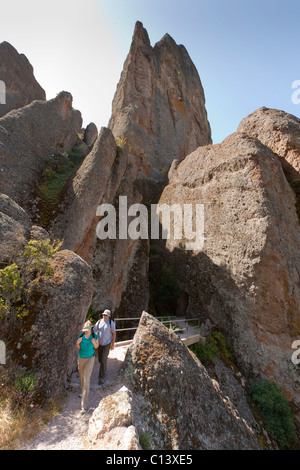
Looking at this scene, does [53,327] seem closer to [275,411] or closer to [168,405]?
[168,405]

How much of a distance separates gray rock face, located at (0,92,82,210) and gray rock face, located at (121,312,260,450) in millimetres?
8946

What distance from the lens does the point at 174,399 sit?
20.0ft

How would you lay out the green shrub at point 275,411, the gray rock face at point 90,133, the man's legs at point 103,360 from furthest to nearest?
1. the gray rock face at point 90,133
2. the green shrub at point 275,411
3. the man's legs at point 103,360

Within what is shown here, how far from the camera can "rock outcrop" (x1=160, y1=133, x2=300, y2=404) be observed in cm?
1211

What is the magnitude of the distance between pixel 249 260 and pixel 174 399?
8.73m

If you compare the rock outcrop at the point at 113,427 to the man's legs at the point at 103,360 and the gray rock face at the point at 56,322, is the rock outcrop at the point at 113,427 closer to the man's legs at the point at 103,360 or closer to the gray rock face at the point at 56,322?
the man's legs at the point at 103,360

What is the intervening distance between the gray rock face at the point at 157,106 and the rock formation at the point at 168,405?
19319mm

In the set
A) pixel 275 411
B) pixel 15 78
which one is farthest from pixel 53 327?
pixel 15 78

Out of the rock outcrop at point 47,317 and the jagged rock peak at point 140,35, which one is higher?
the jagged rock peak at point 140,35

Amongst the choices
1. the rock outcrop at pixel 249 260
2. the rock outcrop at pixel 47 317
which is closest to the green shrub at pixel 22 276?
the rock outcrop at pixel 47 317

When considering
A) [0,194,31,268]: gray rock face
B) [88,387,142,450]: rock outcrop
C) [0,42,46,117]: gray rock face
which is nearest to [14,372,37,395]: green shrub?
[88,387,142,450]: rock outcrop

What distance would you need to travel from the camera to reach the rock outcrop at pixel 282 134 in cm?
1633

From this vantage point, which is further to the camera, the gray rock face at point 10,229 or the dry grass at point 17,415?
the gray rock face at point 10,229

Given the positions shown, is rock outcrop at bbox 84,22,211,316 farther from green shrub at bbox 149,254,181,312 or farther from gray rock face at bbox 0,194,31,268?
gray rock face at bbox 0,194,31,268
